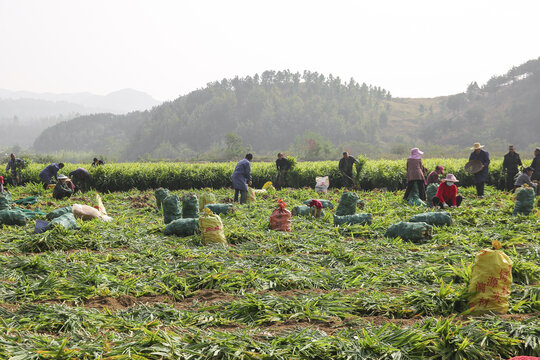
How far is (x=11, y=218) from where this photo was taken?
23.6ft

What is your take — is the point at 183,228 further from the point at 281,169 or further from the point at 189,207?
the point at 281,169

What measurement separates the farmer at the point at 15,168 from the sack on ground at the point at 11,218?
8596 millimetres

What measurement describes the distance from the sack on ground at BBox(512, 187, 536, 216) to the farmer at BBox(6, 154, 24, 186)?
1605cm

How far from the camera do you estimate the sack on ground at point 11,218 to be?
23.5 feet

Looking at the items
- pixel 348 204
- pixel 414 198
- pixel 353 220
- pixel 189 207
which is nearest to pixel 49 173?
pixel 189 207

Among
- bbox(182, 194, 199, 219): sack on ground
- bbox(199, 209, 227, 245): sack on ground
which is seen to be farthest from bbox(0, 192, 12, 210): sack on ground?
bbox(199, 209, 227, 245): sack on ground

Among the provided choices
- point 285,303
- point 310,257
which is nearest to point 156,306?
point 285,303

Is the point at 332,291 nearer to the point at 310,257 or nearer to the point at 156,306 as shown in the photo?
the point at 310,257

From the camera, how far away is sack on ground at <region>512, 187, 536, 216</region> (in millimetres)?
7188

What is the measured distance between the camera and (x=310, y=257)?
17.0 feet

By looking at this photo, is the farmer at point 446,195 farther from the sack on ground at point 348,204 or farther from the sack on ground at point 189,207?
the sack on ground at point 189,207

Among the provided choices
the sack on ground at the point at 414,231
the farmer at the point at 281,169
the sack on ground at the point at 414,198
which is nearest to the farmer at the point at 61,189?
the farmer at the point at 281,169

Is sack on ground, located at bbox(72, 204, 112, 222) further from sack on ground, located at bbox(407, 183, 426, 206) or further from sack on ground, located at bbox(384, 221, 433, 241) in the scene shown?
sack on ground, located at bbox(407, 183, 426, 206)

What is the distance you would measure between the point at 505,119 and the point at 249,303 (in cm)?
9076
